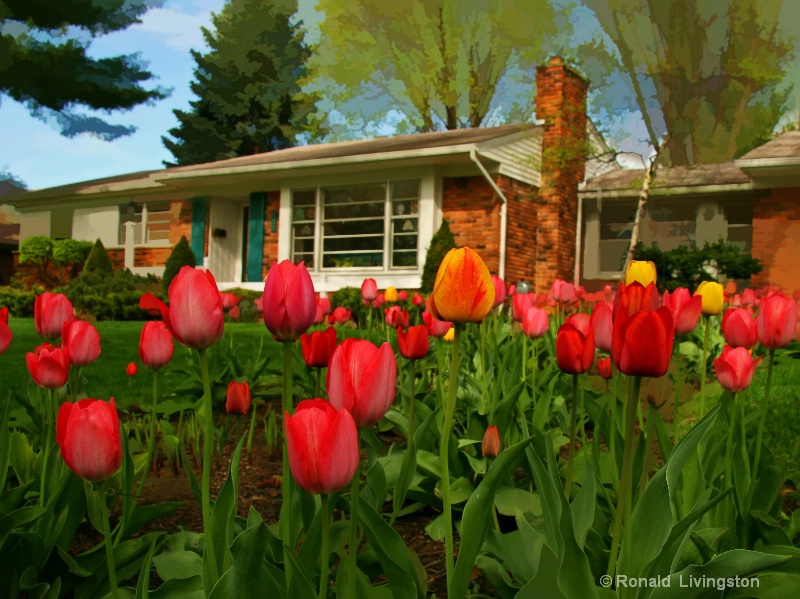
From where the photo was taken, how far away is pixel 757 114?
73.0 feet

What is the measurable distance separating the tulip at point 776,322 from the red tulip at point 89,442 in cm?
140

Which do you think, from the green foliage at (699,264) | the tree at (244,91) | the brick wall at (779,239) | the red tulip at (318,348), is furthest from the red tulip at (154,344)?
the tree at (244,91)

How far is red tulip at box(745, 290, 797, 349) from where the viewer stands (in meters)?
1.62

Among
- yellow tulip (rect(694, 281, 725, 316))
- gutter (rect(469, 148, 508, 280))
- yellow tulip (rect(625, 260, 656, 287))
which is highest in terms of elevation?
gutter (rect(469, 148, 508, 280))

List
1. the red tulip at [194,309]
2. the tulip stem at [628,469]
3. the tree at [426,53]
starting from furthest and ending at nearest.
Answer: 1. the tree at [426,53]
2. the red tulip at [194,309]
3. the tulip stem at [628,469]

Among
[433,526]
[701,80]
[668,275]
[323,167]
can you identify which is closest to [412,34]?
[701,80]

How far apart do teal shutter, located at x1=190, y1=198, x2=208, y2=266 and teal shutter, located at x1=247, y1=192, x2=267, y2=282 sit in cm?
170

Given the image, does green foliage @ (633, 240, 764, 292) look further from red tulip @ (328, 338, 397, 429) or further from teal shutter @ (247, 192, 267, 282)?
red tulip @ (328, 338, 397, 429)

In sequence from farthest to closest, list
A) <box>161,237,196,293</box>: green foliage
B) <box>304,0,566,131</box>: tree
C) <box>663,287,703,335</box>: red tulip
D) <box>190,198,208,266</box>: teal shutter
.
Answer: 1. <box>304,0,566,131</box>: tree
2. <box>190,198,208,266</box>: teal shutter
3. <box>161,237,196,293</box>: green foliage
4. <box>663,287,703,335</box>: red tulip

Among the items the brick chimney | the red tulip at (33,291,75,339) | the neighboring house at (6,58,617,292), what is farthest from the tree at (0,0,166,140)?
the red tulip at (33,291,75,339)

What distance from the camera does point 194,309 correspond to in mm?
1076

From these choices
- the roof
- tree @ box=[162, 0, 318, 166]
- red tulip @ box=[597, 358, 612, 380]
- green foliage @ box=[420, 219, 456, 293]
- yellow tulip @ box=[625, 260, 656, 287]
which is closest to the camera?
yellow tulip @ box=[625, 260, 656, 287]

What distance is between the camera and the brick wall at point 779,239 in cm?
1243

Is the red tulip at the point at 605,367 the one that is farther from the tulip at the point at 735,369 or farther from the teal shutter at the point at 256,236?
the teal shutter at the point at 256,236
